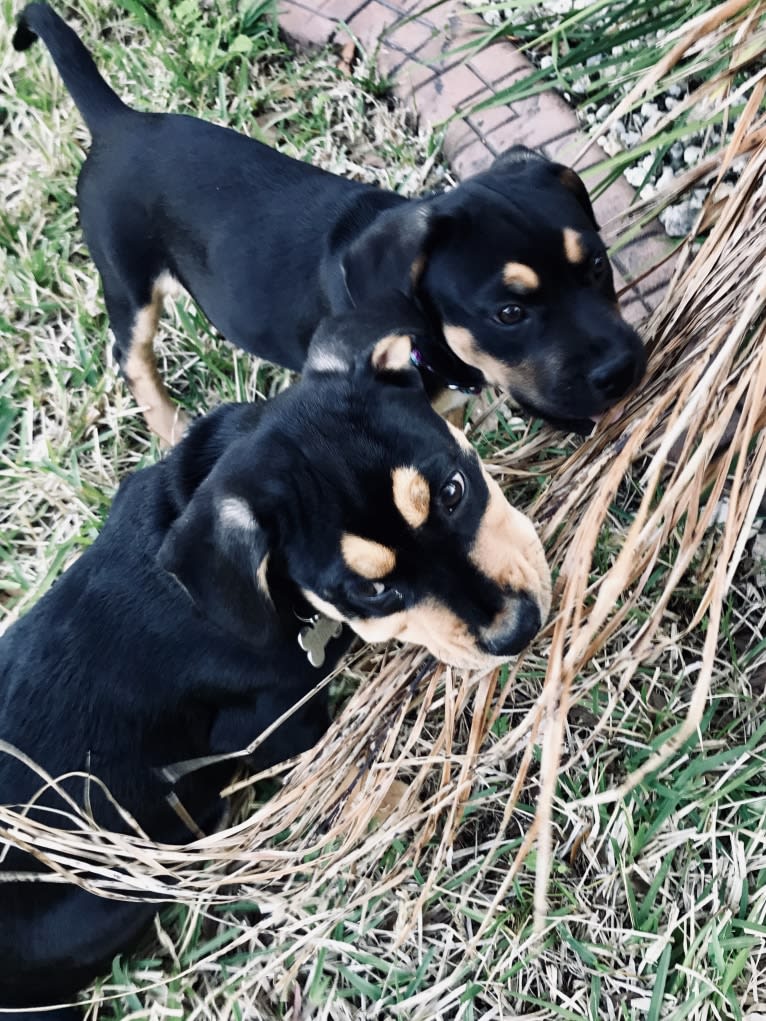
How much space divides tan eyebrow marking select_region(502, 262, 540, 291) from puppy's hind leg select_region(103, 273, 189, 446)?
145 cm

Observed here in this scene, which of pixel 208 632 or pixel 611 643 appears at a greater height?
pixel 611 643

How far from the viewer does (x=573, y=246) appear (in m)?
2.72

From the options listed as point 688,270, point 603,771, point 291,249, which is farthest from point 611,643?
point 291,249

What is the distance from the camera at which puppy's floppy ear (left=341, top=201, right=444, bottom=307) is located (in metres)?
2.78

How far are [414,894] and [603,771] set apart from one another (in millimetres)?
645

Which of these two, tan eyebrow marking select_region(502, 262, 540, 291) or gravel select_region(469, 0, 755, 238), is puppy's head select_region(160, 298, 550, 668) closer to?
tan eyebrow marking select_region(502, 262, 540, 291)

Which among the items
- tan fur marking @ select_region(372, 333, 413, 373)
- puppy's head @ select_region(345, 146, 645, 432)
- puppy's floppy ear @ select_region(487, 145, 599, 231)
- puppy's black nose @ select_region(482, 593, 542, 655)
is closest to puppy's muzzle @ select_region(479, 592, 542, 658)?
puppy's black nose @ select_region(482, 593, 542, 655)

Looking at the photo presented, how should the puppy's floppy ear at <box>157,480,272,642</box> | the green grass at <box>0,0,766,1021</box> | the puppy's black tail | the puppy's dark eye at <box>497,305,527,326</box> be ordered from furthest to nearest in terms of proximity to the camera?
the puppy's black tail → the puppy's dark eye at <box>497,305,527,326</box> → the green grass at <box>0,0,766,1021</box> → the puppy's floppy ear at <box>157,480,272,642</box>

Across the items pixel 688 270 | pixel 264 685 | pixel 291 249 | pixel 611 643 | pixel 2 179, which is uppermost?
pixel 688 270

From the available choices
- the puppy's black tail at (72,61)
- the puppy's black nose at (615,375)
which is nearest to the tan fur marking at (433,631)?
the puppy's black nose at (615,375)

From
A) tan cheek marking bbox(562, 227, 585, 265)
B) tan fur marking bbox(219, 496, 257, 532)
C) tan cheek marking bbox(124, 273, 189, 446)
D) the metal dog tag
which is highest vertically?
tan cheek marking bbox(562, 227, 585, 265)

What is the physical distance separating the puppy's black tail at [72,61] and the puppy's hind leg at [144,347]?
63cm

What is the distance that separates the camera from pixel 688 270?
2.27 m

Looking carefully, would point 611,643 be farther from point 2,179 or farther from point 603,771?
point 2,179
